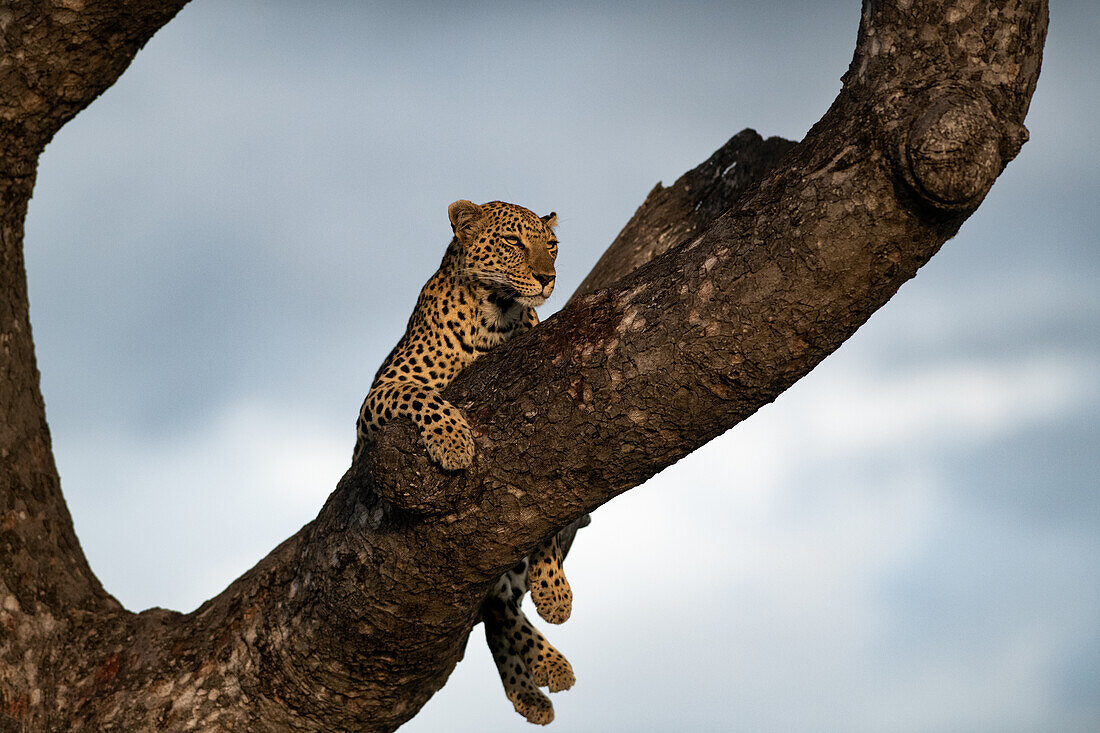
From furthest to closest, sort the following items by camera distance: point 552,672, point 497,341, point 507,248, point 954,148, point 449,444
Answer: point 552,672, point 497,341, point 507,248, point 449,444, point 954,148

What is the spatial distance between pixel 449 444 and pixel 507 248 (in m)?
2.00

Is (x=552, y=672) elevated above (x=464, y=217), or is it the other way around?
(x=464, y=217)

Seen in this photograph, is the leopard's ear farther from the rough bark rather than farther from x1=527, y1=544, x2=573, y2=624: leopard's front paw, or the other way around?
x1=527, y1=544, x2=573, y2=624: leopard's front paw

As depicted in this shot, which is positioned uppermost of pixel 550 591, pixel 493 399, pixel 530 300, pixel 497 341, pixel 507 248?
pixel 507 248

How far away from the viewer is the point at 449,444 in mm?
Answer: 5727

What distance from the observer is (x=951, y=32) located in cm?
499

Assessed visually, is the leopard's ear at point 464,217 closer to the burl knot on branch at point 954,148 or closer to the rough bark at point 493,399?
the rough bark at point 493,399

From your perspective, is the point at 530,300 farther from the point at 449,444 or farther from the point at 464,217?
the point at 449,444

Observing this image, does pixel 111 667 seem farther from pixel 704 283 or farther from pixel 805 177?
pixel 805 177

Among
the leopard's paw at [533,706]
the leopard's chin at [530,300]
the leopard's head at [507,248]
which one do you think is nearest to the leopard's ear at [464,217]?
the leopard's head at [507,248]

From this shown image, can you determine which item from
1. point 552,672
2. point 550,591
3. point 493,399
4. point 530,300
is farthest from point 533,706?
point 493,399

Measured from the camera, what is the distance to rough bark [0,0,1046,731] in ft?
16.3

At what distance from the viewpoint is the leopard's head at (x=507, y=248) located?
23.8 ft

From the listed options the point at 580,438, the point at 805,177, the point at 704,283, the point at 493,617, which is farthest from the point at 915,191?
the point at 493,617
